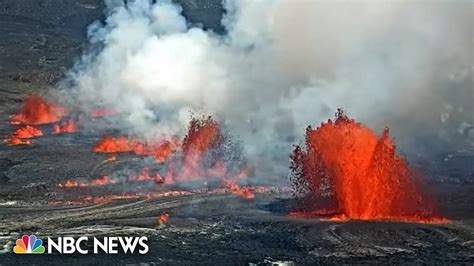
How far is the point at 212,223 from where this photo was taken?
84.5 feet

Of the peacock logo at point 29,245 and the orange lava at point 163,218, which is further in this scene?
the orange lava at point 163,218

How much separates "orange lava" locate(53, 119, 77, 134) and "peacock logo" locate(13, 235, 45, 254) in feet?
84.4

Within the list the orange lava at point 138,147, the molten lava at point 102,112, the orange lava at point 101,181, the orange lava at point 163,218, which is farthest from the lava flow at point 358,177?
the molten lava at point 102,112

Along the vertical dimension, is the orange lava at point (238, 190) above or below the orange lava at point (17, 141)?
below

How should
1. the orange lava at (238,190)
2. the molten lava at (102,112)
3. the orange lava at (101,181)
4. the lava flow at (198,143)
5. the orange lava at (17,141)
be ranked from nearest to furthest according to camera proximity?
the orange lava at (238,190) < the orange lava at (101,181) < the lava flow at (198,143) < the orange lava at (17,141) < the molten lava at (102,112)

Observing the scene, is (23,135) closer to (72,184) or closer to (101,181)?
(72,184)

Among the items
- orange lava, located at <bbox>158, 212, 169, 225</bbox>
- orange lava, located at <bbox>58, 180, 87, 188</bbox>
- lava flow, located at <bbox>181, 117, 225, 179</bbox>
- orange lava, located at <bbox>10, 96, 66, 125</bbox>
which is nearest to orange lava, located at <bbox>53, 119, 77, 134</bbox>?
orange lava, located at <bbox>10, 96, 66, 125</bbox>

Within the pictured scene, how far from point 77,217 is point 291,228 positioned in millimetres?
8231

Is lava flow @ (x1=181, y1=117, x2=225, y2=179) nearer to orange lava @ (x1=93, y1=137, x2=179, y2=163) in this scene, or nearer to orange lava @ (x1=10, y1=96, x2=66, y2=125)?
orange lava @ (x1=93, y1=137, x2=179, y2=163)

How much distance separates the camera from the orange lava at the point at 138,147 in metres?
39.8

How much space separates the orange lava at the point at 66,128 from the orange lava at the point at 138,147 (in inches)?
226

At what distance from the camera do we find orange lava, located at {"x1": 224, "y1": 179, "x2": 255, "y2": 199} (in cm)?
3069

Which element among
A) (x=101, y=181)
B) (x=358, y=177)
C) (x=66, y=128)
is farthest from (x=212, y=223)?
(x=66, y=128)

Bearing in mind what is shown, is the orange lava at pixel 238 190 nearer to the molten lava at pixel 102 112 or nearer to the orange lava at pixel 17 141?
the orange lava at pixel 17 141
